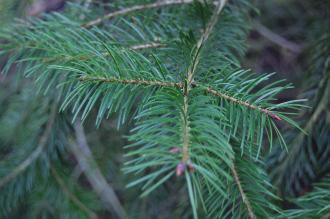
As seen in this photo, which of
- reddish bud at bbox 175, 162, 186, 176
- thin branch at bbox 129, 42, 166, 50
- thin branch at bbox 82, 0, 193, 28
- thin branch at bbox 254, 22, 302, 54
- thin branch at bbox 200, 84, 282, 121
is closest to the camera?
reddish bud at bbox 175, 162, 186, 176

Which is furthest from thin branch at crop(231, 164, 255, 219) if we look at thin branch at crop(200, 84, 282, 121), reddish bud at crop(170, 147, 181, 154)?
reddish bud at crop(170, 147, 181, 154)

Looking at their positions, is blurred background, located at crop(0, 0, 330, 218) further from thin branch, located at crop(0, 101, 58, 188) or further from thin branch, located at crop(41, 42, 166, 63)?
thin branch, located at crop(41, 42, 166, 63)

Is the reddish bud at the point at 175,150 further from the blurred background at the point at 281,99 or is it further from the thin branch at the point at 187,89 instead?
the blurred background at the point at 281,99

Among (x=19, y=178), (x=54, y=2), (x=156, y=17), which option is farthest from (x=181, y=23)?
(x=54, y=2)

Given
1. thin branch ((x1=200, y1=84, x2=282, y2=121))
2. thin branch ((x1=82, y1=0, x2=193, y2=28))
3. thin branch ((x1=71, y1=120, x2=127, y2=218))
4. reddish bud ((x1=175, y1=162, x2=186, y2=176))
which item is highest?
thin branch ((x1=82, y1=0, x2=193, y2=28))

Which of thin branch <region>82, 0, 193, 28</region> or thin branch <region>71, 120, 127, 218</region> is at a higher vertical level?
thin branch <region>82, 0, 193, 28</region>

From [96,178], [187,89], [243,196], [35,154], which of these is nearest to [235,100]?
[187,89]

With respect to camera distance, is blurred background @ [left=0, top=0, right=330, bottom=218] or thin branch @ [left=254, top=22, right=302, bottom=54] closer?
blurred background @ [left=0, top=0, right=330, bottom=218]

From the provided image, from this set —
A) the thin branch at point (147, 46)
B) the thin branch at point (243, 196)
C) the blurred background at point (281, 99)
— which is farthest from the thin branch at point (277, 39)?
the thin branch at point (243, 196)
